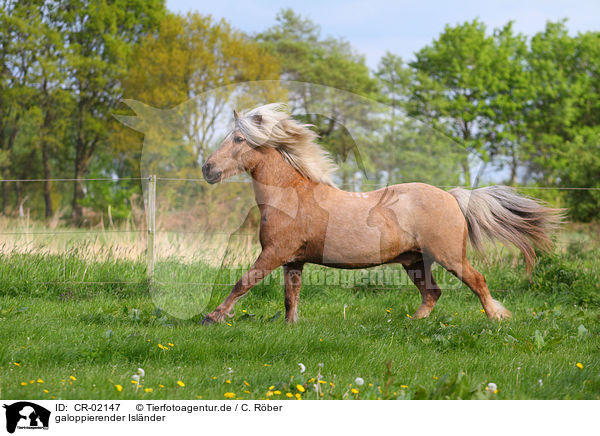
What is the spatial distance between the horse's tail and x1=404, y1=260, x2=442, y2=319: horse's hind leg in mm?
600

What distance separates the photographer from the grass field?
138 inches

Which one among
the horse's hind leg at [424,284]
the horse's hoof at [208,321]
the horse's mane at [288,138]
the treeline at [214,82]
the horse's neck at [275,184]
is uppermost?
the treeline at [214,82]

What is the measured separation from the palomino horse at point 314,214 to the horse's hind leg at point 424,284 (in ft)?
0.68

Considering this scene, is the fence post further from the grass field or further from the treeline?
the treeline

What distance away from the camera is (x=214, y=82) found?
19797mm

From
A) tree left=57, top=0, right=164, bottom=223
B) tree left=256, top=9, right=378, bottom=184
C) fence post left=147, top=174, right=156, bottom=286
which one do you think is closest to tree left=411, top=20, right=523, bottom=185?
tree left=256, top=9, right=378, bottom=184

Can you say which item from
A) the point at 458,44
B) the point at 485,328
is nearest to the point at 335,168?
the point at 485,328

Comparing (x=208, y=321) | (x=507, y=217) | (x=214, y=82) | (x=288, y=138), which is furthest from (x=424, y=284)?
(x=214, y=82)

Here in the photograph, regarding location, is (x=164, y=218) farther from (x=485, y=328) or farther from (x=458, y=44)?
(x=458, y=44)

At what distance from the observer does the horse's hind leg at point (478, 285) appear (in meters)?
5.76

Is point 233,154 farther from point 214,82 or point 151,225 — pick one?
point 214,82
